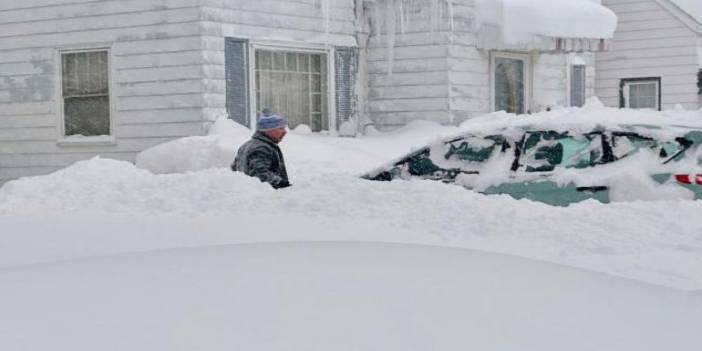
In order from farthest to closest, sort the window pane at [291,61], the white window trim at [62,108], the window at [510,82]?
the window at [510,82] < the window pane at [291,61] < the white window trim at [62,108]

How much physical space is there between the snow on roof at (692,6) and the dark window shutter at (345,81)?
9.19 metres

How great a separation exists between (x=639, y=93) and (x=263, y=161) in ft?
48.6

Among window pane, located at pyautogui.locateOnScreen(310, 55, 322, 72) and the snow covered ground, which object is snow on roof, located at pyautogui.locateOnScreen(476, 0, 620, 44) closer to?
window pane, located at pyautogui.locateOnScreen(310, 55, 322, 72)

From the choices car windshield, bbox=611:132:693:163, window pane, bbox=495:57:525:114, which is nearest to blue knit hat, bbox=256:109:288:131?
car windshield, bbox=611:132:693:163

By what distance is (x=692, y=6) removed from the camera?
2347cm

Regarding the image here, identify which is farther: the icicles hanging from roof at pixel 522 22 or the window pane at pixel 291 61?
the icicles hanging from roof at pixel 522 22

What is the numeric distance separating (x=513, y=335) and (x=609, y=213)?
3.26 meters

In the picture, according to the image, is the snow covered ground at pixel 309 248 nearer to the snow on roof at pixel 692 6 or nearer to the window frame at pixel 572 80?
the window frame at pixel 572 80

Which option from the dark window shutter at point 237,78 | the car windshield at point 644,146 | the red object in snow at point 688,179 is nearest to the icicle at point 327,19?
the dark window shutter at point 237,78

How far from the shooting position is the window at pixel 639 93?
22578 millimetres

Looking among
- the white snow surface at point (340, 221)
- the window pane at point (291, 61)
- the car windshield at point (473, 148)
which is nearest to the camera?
the white snow surface at point (340, 221)

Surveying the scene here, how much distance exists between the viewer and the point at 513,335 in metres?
4.52

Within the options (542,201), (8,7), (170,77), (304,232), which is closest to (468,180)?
(542,201)

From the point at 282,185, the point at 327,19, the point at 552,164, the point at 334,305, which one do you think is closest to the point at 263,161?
the point at 282,185
